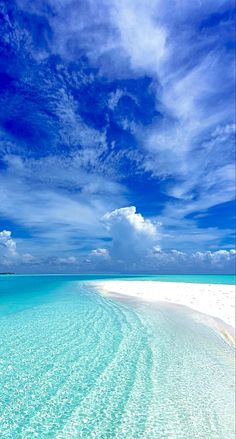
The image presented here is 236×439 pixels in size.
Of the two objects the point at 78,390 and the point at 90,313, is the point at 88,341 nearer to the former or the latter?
the point at 78,390

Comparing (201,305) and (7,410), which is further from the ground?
(201,305)

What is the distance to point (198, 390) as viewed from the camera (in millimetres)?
7934

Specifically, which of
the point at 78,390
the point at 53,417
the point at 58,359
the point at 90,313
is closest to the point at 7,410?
the point at 53,417

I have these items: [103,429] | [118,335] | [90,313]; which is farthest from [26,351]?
[90,313]

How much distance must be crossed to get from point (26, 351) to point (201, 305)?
52.2 ft

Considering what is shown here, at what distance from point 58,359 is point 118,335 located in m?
3.76

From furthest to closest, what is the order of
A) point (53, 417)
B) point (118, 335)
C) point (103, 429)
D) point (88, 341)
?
point (118, 335) < point (88, 341) < point (53, 417) < point (103, 429)

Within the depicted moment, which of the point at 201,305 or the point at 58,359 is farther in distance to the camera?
the point at 201,305

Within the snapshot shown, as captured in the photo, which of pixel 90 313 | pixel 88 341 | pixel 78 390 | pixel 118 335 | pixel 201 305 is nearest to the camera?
pixel 78 390

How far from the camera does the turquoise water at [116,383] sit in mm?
6133

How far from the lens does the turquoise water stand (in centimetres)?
613

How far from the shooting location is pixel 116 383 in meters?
8.20

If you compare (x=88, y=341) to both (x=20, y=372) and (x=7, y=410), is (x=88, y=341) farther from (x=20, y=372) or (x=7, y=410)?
(x=7, y=410)

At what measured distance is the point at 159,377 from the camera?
8672mm
